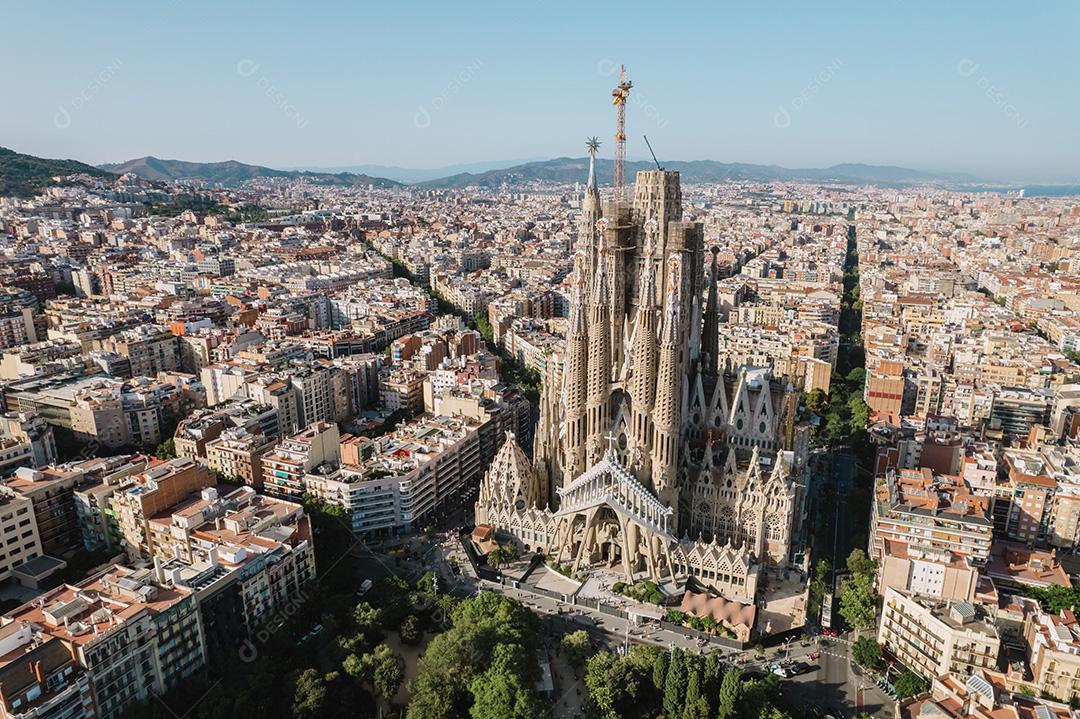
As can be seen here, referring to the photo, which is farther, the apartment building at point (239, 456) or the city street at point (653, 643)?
the apartment building at point (239, 456)

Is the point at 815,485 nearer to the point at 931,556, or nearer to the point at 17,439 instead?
the point at 931,556

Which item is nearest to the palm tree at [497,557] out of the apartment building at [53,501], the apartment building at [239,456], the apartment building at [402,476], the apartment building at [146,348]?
the apartment building at [402,476]

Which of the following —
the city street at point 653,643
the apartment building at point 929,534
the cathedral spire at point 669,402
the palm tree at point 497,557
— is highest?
the cathedral spire at point 669,402

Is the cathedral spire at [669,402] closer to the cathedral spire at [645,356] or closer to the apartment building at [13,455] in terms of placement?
the cathedral spire at [645,356]

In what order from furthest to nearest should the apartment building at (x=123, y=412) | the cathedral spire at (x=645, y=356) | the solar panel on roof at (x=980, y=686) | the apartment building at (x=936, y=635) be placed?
the apartment building at (x=123, y=412) → the cathedral spire at (x=645, y=356) → the apartment building at (x=936, y=635) → the solar panel on roof at (x=980, y=686)

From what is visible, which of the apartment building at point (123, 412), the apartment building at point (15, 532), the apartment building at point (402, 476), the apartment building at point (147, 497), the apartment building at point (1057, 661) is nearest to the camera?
the apartment building at point (1057, 661)

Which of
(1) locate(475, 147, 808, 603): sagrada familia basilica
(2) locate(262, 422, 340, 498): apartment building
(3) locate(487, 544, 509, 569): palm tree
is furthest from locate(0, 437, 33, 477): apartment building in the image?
(3) locate(487, 544, 509, 569): palm tree
